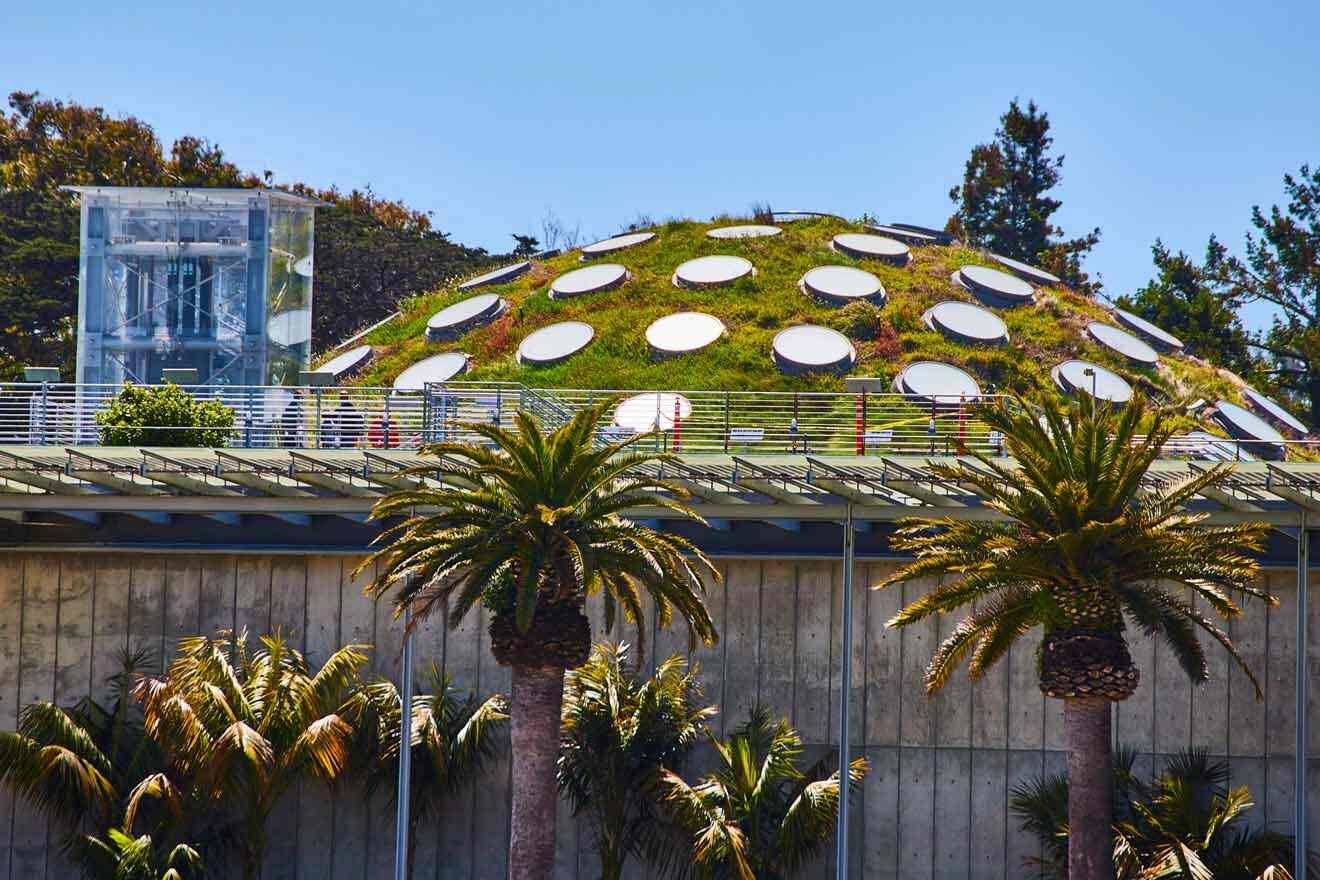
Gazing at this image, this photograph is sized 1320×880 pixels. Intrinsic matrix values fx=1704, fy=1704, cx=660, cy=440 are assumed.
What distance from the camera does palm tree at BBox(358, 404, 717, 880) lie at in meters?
21.5

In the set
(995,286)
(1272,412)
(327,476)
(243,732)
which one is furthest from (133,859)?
(1272,412)

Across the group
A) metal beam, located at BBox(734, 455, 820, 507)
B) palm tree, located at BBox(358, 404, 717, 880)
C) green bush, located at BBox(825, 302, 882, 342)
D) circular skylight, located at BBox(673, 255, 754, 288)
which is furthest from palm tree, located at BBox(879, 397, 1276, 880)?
circular skylight, located at BBox(673, 255, 754, 288)

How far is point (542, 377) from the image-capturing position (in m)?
40.0

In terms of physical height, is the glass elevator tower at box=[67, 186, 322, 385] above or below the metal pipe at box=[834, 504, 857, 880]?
above

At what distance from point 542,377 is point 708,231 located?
11.9m

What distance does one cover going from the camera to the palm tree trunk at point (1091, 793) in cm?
2159

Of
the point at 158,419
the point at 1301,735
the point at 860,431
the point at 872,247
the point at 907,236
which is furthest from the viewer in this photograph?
the point at 907,236

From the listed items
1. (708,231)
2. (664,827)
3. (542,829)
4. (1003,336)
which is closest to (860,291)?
(1003,336)

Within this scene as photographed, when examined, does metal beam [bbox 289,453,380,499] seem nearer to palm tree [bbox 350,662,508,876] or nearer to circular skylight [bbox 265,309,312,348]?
palm tree [bbox 350,662,508,876]

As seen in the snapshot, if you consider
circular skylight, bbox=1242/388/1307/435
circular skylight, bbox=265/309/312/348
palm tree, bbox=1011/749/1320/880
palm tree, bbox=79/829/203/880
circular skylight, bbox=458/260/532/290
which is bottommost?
palm tree, bbox=79/829/203/880

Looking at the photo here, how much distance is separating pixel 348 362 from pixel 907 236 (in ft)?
57.5

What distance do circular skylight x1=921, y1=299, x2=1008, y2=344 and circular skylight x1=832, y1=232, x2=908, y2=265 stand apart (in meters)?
3.91

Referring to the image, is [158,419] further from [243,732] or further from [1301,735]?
[1301,735]

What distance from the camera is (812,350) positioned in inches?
1610
